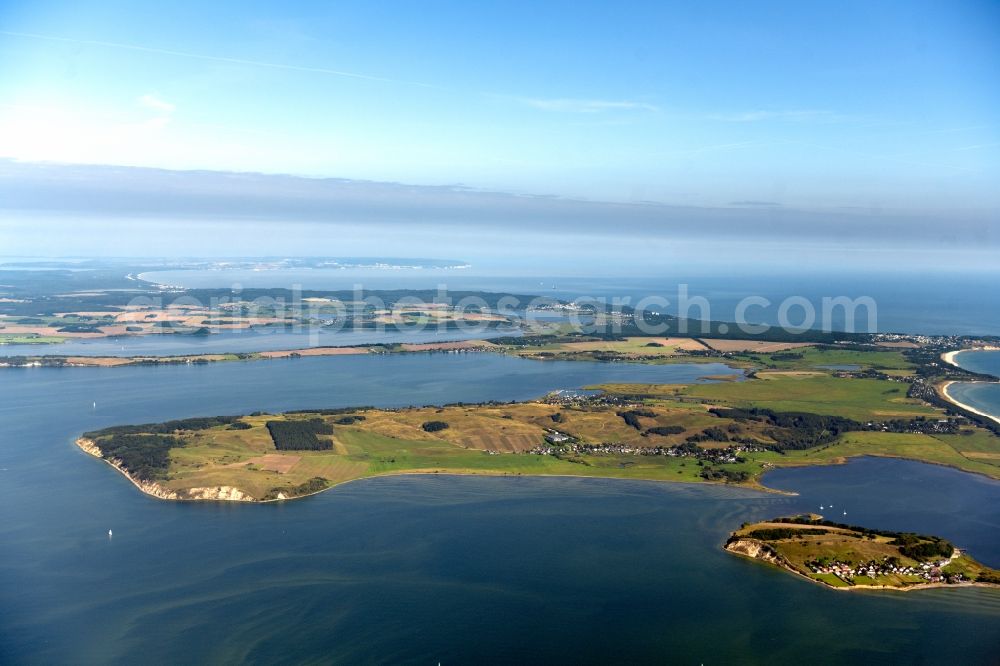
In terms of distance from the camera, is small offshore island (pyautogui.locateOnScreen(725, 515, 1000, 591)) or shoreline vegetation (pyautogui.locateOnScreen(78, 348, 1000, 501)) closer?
small offshore island (pyautogui.locateOnScreen(725, 515, 1000, 591))

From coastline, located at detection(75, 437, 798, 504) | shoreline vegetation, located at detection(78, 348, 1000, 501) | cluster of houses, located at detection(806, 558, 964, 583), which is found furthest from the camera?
shoreline vegetation, located at detection(78, 348, 1000, 501)

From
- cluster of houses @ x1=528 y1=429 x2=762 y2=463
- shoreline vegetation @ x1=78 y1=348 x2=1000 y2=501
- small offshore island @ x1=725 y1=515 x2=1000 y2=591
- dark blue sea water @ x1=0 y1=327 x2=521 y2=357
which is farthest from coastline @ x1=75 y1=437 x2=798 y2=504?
dark blue sea water @ x1=0 y1=327 x2=521 y2=357

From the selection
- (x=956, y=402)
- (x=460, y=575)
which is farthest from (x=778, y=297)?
(x=460, y=575)

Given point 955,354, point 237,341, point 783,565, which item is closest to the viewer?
point 783,565

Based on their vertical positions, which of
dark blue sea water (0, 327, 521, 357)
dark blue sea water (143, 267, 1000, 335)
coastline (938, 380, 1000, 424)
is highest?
dark blue sea water (143, 267, 1000, 335)

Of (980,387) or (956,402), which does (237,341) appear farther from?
(980,387)

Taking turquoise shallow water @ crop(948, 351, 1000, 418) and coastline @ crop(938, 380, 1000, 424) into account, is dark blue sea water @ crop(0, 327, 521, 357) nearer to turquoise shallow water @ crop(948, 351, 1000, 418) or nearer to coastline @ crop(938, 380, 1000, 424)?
coastline @ crop(938, 380, 1000, 424)

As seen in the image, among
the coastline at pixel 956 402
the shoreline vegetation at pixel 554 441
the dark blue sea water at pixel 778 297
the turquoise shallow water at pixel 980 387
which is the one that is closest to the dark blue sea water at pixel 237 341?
the shoreline vegetation at pixel 554 441
